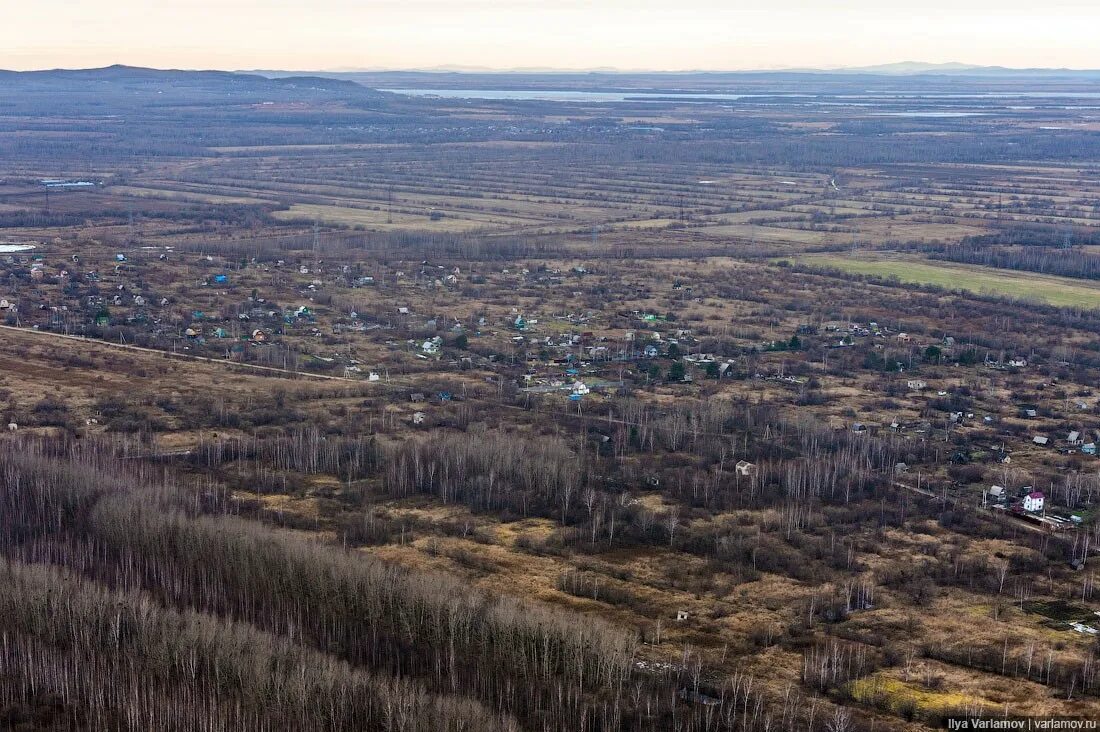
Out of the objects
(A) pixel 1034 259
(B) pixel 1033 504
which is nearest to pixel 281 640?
(B) pixel 1033 504

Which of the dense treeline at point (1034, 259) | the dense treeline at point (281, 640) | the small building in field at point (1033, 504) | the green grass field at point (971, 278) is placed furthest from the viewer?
the dense treeline at point (1034, 259)

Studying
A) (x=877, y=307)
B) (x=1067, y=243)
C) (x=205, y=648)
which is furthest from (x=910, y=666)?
(x=1067, y=243)

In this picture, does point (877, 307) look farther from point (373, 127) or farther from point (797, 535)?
point (373, 127)

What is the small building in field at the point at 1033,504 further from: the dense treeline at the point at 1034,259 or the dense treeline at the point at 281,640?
the dense treeline at the point at 1034,259

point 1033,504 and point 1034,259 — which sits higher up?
point 1034,259

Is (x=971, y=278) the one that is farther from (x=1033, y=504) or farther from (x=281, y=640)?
(x=281, y=640)

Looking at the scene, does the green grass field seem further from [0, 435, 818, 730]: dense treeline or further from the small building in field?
[0, 435, 818, 730]: dense treeline

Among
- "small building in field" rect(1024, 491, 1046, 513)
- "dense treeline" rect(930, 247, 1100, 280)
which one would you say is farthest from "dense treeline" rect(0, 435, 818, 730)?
"dense treeline" rect(930, 247, 1100, 280)

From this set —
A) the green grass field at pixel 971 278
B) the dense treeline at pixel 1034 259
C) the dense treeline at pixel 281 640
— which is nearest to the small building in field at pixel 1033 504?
the dense treeline at pixel 281 640

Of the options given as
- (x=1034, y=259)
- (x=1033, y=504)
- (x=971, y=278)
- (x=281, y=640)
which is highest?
(x=1034, y=259)
